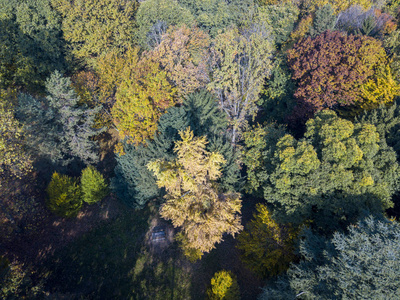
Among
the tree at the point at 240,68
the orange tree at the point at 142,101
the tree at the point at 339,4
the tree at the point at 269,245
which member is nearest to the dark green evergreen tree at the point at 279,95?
the tree at the point at 240,68

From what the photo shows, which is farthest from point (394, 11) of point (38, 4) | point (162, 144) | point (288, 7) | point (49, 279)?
point (49, 279)

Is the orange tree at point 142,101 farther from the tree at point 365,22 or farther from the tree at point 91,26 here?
the tree at point 365,22

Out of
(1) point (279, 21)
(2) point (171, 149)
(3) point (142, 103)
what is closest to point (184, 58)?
(3) point (142, 103)

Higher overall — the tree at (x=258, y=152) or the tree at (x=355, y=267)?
the tree at (x=258, y=152)

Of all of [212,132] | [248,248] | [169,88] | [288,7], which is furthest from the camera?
[288,7]

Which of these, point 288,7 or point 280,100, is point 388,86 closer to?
point 280,100

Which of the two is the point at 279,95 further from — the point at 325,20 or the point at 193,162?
the point at 193,162
